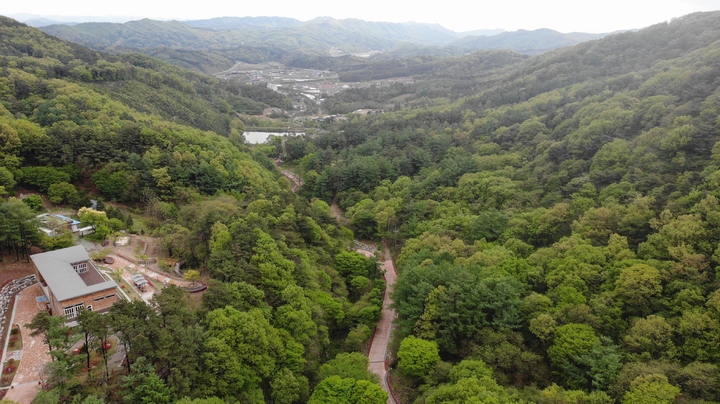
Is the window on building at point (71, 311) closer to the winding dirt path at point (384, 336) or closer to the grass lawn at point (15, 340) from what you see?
the grass lawn at point (15, 340)

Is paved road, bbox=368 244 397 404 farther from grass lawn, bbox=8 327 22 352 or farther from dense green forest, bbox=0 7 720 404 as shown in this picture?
grass lawn, bbox=8 327 22 352

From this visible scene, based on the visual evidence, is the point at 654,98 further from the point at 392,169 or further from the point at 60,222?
the point at 60,222

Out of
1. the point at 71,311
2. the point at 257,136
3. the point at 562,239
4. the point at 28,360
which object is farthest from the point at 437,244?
the point at 257,136

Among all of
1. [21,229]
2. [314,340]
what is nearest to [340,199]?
[314,340]

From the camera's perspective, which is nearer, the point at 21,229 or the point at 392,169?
the point at 21,229

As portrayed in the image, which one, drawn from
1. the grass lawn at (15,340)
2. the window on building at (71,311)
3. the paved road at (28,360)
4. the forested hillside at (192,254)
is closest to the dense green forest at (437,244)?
the forested hillside at (192,254)
